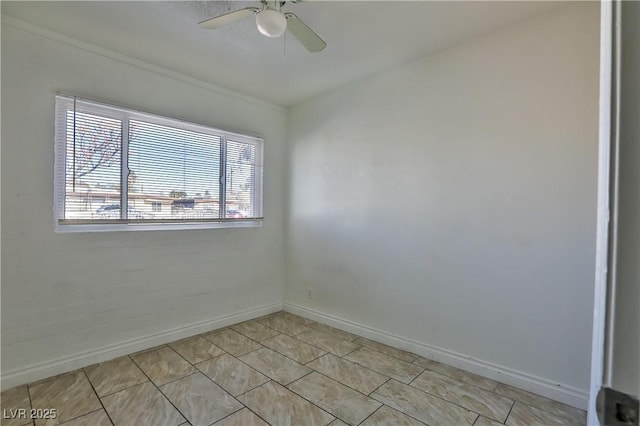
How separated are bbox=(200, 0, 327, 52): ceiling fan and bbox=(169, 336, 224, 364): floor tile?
8.57 feet

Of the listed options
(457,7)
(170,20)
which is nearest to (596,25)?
(457,7)

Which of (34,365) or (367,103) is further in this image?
(367,103)

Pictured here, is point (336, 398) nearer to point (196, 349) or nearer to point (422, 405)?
point (422, 405)

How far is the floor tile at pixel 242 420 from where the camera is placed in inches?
75.7

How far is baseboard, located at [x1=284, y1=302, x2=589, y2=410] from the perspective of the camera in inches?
83.3

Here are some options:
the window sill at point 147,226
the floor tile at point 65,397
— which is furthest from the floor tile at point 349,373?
the window sill at point 147,226

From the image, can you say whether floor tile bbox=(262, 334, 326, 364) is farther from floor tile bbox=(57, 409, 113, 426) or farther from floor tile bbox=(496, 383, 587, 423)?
floor tile bbox=(496, 383, 587, 423)

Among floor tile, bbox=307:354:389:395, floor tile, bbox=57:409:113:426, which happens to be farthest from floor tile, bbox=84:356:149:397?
floor tile, bbox=307:354:389:395

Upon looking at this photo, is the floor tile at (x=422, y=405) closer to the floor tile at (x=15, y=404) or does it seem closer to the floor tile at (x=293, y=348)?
the floor tile at (x=293, y=348)

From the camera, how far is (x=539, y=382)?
2.23 m

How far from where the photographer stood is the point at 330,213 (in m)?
3.66

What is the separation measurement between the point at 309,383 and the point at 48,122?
286 cm

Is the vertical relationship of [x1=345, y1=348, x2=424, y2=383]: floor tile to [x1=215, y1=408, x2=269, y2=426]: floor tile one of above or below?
above

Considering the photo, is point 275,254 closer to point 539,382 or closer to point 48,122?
point 48,122
